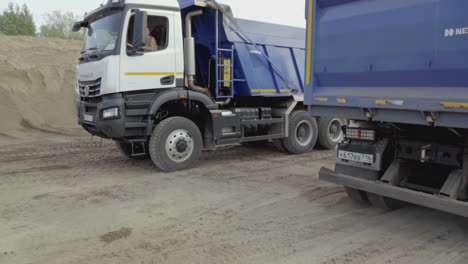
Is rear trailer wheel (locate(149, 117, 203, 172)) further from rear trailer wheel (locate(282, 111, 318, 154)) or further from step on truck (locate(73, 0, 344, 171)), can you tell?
rear trailer wheel (locate(282, 111, 318, 154))

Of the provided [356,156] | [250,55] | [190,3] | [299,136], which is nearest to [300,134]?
[299,136]

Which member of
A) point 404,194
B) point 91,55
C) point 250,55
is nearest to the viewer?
point 404,194

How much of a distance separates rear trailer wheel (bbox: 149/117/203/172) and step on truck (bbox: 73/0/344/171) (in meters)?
0.02

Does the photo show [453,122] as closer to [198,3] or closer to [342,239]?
[342,239]

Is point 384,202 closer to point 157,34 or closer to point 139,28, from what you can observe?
point 139,28

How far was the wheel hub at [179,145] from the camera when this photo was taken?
23.5ft

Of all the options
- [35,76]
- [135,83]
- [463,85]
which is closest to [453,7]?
[463,85]

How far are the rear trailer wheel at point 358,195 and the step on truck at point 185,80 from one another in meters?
3.35

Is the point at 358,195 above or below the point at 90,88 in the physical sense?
below

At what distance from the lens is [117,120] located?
6656mm

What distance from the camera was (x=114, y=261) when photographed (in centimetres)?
352

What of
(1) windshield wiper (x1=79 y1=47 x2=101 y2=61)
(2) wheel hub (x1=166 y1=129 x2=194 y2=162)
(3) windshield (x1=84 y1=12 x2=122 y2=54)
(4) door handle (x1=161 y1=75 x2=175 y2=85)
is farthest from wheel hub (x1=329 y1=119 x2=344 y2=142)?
(1) windshield wiper (x1=79 y1=47 x2=101 y2=61)

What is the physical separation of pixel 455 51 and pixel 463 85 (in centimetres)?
32

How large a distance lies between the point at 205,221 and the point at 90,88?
12.2 feet
